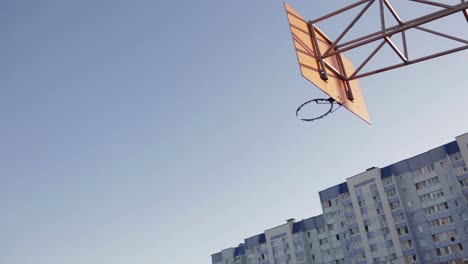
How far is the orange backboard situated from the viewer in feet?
24.0

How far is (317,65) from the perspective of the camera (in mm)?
7699

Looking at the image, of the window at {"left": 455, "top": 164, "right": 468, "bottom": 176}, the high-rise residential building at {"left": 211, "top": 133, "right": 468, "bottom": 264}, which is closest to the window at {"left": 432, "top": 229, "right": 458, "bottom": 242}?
the high-rise residential building at {"left": 211, "top": 133, "right": 468, "bottom": 264}

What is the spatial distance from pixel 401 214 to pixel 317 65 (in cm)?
5285

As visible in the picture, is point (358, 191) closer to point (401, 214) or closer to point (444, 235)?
point (401, 214)

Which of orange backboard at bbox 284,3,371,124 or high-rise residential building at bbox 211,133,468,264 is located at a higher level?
high-rise residential building at bbox 211,133,468,264

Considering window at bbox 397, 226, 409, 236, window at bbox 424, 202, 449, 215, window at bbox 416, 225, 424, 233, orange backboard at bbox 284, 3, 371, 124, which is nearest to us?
orange backboard at bbox 284, 3, 371, 124

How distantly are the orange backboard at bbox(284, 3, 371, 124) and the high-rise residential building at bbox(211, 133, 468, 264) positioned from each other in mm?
49152

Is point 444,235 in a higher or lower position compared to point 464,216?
lower

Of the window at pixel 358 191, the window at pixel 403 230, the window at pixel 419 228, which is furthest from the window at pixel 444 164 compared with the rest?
the window at pixel 358 191

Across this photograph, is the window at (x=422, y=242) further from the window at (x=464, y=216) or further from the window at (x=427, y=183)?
the window at (x=427, y=183)

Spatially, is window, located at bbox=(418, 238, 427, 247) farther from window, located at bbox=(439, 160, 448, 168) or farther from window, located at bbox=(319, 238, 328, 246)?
window, located at bbox=(319, 238, 328, 246)

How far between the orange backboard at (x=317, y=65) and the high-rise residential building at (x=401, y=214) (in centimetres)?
4915

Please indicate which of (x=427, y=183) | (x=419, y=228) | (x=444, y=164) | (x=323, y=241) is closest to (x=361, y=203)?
(x=419, y=228)

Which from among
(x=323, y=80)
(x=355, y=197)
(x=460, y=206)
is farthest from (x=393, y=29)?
(x=355, y=197)
